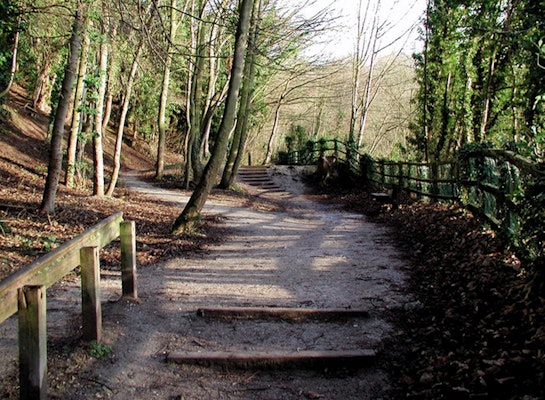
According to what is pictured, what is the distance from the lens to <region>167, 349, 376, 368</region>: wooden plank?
3.84 m

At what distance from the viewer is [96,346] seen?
380 cm

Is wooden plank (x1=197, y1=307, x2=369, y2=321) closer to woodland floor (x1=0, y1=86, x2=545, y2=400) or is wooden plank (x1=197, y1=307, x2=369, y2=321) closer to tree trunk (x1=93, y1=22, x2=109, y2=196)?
woodland floor (x1=0, y1=86, x2=545, y2=400)

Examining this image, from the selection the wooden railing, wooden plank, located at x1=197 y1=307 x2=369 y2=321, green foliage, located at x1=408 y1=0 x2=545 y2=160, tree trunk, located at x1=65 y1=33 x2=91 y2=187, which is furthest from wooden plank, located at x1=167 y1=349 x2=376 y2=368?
green foliage, located at x1=408 y1=0 x2=545 y2=160

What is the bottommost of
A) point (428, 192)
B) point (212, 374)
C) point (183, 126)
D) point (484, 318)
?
point (212, 374)

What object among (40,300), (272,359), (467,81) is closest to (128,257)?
(272,359)

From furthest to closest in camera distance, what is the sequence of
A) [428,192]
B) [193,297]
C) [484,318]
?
[428,192], [193,297], [484,318]

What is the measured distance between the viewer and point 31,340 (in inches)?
111

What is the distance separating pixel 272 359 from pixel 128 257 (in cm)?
203

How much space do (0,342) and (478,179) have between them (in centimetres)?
680

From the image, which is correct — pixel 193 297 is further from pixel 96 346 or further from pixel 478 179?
pixel 478 179

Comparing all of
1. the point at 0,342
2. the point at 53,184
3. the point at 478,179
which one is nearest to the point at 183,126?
the point at 53,184

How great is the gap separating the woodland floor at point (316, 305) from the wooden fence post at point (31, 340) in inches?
13.5

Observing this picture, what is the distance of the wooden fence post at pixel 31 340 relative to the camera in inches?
110

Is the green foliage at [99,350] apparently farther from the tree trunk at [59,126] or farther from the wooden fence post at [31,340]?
the tree trunk at [59,126]
